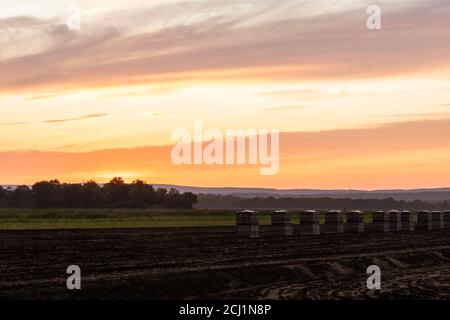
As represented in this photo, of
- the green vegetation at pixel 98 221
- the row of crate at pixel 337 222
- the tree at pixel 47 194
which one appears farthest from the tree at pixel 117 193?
the row of crate at pixel 337 222

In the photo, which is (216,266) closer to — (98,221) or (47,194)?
(98,221)

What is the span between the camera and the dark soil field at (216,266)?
2034cm

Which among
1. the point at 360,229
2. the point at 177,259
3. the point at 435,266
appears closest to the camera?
the point at 177,259

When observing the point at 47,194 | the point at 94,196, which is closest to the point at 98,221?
the point at 94,196

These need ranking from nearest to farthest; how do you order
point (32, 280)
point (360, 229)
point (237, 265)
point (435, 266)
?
1. point (32, 280)
2. point (237, 265)
3. point (435, 266)
4. point (360, 229)

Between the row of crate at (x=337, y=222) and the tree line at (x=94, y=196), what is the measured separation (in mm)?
100959

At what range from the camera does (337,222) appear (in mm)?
48625

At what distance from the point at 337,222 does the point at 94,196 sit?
113 metres

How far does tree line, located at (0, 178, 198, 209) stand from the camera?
510 ft
